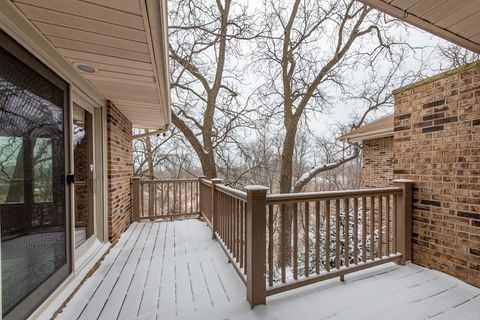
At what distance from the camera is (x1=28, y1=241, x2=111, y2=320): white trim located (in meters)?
1.74

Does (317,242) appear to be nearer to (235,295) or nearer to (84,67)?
(235,295)

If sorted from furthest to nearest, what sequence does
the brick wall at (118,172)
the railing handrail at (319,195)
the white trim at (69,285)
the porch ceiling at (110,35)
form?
the brick wall at (118,172)
the railing handrail at (319,195)
the white trim at (69,285)
the porch ceiling at (110,35)

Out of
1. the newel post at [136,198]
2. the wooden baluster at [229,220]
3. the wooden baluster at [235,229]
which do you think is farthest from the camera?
the newel post at [136,198]

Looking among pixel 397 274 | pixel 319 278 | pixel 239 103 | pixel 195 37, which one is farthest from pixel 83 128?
pixel 239 103

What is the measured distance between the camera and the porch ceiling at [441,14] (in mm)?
1566

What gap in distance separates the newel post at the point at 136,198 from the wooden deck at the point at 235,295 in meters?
2.17

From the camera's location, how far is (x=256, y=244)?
6.43 ft

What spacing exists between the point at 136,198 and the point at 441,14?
5.45 metres

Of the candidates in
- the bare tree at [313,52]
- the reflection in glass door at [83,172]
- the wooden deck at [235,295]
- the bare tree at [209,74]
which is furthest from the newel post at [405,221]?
the bare tree at [209,74]

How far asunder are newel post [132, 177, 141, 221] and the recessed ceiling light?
3.09m

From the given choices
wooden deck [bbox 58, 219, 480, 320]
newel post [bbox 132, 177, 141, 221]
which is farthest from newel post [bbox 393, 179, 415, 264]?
newel post [bbox 132, 177, 141, 221]

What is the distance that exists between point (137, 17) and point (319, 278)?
106 inches

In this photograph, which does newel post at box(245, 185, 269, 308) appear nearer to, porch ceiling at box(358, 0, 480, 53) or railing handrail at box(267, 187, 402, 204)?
railing handrail at box(267, 187, 402, 204)

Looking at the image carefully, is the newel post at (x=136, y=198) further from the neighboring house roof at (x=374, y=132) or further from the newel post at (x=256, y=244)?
the neighboring house roof at (x=374, y=132)
